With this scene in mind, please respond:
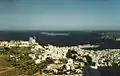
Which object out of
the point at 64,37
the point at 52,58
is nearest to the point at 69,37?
the point at 64,37

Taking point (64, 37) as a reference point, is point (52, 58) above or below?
below

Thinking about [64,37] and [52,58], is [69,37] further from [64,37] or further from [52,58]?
[52,58]

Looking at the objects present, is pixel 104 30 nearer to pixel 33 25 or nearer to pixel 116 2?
pixel 116 2

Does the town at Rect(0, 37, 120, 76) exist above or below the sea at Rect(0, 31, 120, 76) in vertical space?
below

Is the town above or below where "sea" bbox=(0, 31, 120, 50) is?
below
